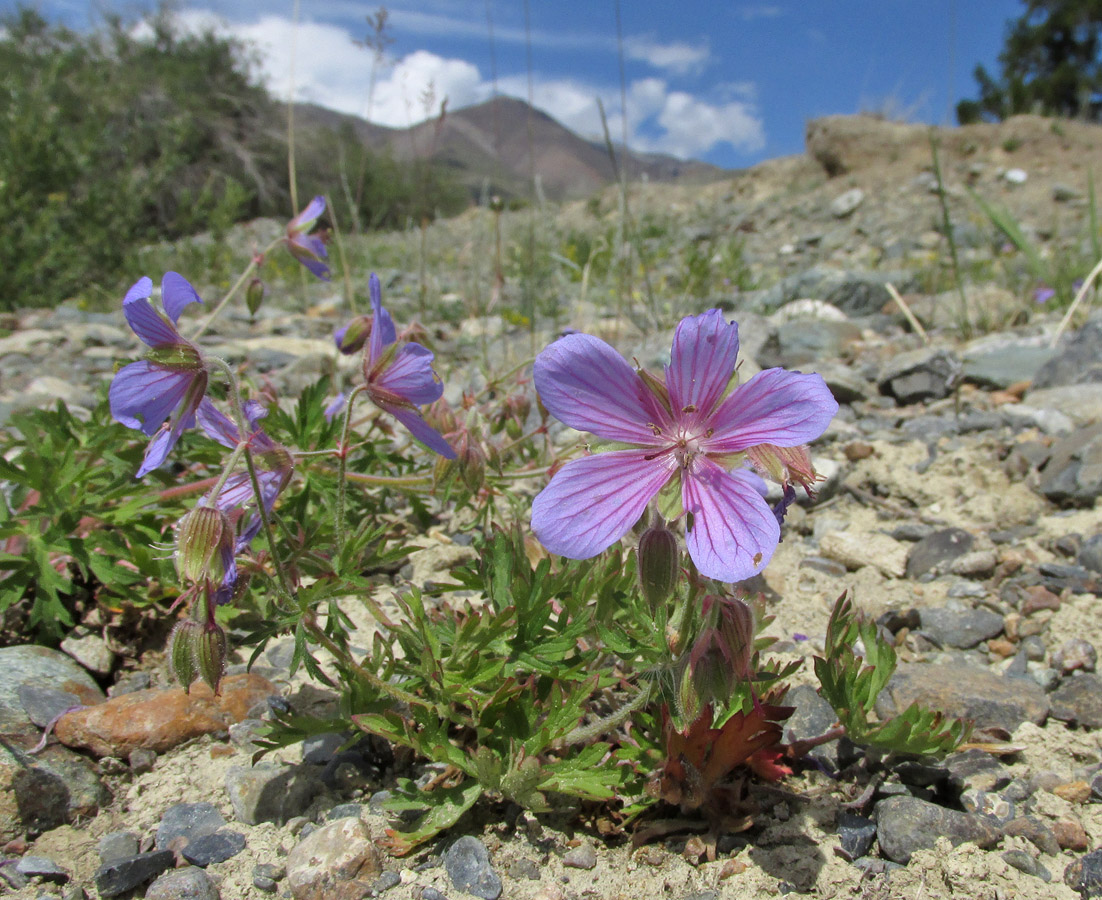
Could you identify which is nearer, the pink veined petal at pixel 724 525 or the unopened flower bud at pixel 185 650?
the pink veined petal at pixel 724 525

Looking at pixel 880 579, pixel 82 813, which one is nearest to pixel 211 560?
pixel 82 813

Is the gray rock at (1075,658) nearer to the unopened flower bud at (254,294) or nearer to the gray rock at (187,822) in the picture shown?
the gray rock at (187,822)

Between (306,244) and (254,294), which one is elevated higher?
(306,244)

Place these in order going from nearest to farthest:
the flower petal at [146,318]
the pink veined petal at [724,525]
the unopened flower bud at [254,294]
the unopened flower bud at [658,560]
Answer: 1. the pink veined petal at [724,525]
2. the unopened flower bud at [658,560]
3. the flower petal at [146,318]
4. the unopened flower bud at [254,294]

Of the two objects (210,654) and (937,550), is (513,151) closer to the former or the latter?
(937,550)

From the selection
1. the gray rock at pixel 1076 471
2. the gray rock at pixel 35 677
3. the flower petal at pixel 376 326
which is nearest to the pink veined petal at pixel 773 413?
the flower petal at pixel 376 326

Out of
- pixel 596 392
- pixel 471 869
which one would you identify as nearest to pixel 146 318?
pixel 596 392

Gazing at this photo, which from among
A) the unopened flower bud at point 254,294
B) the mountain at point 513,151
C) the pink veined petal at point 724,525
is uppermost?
the mountain at point 513,151
